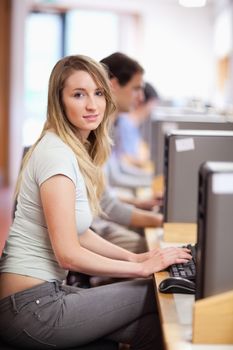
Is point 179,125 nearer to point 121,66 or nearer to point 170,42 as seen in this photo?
point 121,66

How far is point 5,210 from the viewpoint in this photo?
19.5 feet

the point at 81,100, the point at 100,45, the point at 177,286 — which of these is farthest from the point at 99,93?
the point at 100,45

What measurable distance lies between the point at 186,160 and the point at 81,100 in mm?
522

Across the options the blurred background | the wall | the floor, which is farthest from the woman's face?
the wall

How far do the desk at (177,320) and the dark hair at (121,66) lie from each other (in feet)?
3.92

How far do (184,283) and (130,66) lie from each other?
1.38 meters

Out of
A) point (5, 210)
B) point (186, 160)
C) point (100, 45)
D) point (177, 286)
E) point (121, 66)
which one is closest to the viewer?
point (177, 286)

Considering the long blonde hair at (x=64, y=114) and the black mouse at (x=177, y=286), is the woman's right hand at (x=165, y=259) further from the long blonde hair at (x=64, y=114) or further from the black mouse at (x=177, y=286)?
the long blonde hair at (x=64, y=114)

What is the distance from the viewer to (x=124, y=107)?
2.81m

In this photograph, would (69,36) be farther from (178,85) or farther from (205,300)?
(205,300)

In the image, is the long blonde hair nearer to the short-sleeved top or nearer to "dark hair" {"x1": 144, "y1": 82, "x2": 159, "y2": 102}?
the short-sleeved top

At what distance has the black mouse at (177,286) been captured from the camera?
1.46m

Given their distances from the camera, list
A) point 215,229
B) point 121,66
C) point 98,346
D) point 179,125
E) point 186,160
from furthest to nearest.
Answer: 1. point 179,125
2. point 121,66
3. point 186,160
4. point 98,346
5. point 215,229

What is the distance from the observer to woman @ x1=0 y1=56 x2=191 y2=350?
1.54 meters
